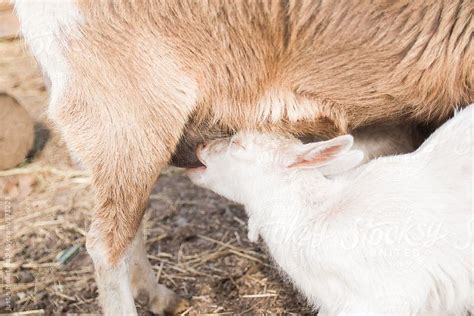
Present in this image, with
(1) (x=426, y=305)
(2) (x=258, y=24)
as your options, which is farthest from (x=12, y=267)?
(1) (x=426, y=305)

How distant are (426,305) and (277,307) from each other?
1119 mm

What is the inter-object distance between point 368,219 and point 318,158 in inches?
12.9

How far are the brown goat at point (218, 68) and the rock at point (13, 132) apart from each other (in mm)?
2018

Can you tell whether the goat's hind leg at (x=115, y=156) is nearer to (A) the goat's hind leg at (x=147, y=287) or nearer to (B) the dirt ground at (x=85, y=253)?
(A) the goat's hind leg at (x=147, y=287)

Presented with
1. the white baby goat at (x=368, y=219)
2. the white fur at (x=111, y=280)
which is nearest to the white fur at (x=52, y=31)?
the white fur at (x=111, y=280)

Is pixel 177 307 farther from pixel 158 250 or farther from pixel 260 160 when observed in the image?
pixel 260 160

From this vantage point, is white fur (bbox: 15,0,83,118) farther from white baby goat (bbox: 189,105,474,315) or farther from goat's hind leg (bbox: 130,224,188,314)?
goat's hind leg (bbox: 130,224,188,314)

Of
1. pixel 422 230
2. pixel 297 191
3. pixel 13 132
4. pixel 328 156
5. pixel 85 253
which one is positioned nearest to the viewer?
pixel 422 230

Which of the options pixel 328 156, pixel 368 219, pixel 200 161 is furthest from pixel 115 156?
pixel 368 219

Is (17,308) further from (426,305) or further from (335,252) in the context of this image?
(426,305)

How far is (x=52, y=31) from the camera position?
329cm

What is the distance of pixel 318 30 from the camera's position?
10.9ft

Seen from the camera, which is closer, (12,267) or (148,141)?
(148,141)

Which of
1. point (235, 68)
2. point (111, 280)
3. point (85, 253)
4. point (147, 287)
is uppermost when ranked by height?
point (235, 68)
